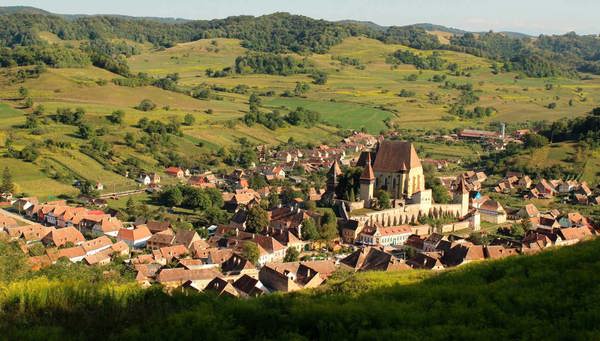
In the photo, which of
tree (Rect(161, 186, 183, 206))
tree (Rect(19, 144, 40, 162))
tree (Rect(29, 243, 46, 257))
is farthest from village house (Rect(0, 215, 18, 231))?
tree (Rect(19, 144, 40, 162))

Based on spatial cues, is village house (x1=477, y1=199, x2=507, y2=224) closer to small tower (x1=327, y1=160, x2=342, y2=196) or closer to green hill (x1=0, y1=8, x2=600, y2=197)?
small tower (x1=327, y1=160, x2=342, y2=196)

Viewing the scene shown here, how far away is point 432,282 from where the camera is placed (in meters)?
17.0

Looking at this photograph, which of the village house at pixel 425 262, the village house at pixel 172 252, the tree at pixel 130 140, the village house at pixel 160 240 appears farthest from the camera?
the tree at pixel 130 140

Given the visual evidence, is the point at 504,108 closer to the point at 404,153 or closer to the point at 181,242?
the point at 404,153

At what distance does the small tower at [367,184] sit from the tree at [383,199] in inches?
31.9

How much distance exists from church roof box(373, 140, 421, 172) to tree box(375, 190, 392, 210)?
2.65 metres

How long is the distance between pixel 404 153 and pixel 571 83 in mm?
125740

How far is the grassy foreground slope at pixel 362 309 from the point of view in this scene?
12617 mm

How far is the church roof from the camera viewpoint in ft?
177

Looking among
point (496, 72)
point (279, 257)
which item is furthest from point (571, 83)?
point (279, 257)

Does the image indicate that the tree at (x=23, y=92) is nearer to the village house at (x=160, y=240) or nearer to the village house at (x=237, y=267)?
the village house at (x=160, y=240)

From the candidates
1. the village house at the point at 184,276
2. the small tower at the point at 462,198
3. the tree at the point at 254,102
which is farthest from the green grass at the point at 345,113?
the village house at the point at 184,276

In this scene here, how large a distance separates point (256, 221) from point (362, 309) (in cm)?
3575

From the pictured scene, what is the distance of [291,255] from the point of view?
4275cm
